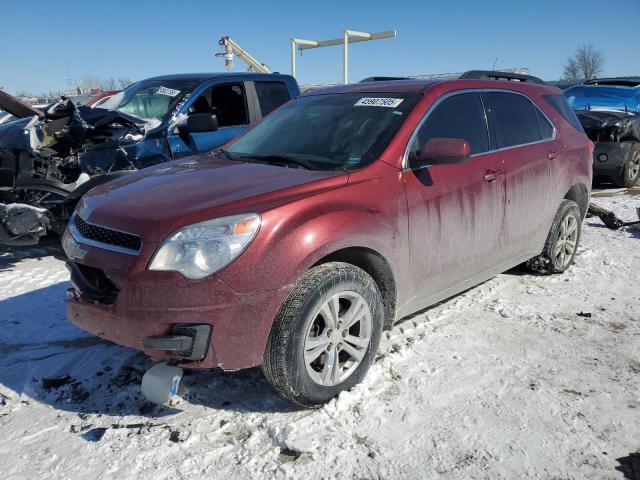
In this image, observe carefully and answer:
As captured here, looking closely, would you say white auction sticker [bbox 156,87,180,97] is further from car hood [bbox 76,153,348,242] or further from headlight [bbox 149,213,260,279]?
headlight [bbox 149,213,260,279]

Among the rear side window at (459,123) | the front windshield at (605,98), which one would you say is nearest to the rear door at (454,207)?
the rear side window at (459,123)

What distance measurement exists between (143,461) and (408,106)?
100 inches

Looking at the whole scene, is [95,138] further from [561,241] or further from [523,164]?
[561,241]

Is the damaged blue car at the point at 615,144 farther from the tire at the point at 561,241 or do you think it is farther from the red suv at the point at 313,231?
the red suv at the point at 313,231

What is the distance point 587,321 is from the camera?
4.11 meters

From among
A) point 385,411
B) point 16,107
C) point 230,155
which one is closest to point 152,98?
point 16,107

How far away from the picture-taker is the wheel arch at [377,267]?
9.90ft

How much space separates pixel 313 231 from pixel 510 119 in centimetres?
237

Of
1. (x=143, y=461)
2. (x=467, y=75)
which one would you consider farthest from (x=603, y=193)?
(x=143, y=461)

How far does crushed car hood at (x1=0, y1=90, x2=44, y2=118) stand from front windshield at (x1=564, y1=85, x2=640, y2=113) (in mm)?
10563

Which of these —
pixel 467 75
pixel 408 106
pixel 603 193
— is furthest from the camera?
pixel 603 193

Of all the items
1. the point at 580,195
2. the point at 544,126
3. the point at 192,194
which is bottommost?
the point at 580,195

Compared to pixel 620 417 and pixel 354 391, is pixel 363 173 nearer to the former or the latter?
pixel 354 391

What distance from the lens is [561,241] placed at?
5.06 meters
